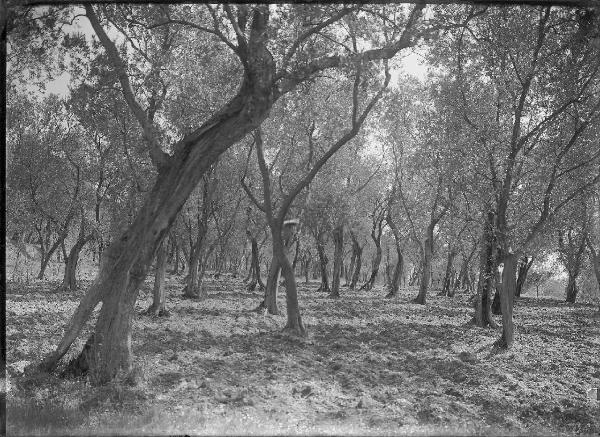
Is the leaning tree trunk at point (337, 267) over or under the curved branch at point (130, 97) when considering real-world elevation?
under

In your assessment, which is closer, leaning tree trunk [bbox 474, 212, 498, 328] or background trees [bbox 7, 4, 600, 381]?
background trees [bbox 7, 4, 600, 381]

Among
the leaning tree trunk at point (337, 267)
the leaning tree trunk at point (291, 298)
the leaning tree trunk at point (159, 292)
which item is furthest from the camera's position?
the leaning tree trunk at point (337, 267)

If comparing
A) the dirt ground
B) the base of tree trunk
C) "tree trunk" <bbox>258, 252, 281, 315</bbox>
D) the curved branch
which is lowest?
the dirt ground

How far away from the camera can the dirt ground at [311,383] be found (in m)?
7.56

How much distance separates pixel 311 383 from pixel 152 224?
4.82 meters

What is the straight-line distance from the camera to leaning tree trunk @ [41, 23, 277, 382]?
9.30 m

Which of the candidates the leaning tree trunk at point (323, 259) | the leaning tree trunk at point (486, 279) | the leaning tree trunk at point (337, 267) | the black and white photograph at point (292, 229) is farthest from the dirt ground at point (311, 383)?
the leaning tree trunk at point (323, 259)

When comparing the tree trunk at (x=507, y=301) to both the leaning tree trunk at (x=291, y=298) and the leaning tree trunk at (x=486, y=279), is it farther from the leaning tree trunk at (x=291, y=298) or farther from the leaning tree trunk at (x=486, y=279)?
the leaning tree trunk at (x=291, y=298)

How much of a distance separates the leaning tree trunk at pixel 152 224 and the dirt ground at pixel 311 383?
72 cm

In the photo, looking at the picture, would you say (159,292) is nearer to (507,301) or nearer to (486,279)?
(507,301)

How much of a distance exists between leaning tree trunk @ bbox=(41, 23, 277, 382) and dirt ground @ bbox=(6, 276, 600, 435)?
720mm

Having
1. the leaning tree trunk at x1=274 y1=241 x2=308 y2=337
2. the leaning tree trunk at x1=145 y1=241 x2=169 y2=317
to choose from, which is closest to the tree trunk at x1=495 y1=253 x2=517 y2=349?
the leaning tree trunk at x1=274 y1=241 x2=308 y2=337

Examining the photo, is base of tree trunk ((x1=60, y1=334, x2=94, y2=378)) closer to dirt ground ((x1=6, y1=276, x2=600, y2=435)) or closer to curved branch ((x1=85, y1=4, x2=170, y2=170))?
dirt ground ((x1=6, y1=276, x2=600, y2=435))

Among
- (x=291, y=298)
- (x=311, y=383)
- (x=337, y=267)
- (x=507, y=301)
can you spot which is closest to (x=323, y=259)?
Answer: (x=337, y=267)
